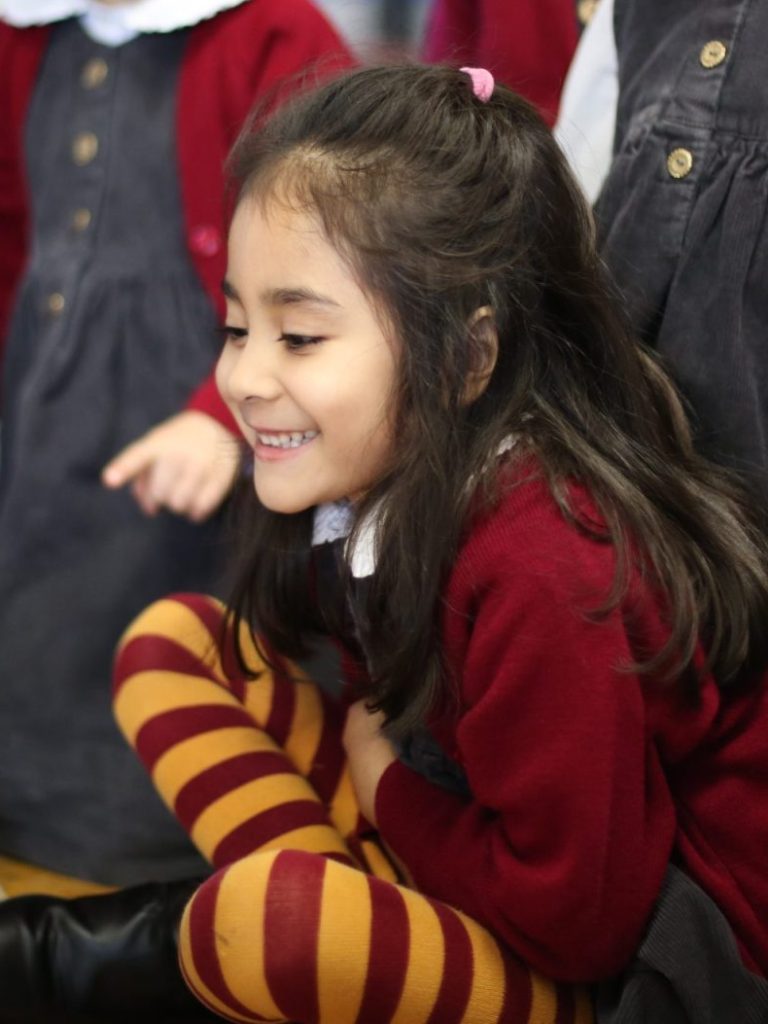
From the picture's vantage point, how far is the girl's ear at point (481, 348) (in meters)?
0.81

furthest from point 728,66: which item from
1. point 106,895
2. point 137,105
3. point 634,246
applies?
point 106,895

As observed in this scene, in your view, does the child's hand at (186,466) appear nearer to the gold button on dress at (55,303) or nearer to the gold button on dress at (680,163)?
the gold button on dress at (55,303)

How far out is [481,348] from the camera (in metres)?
0.82

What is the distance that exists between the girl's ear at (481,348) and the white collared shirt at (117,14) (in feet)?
1.77

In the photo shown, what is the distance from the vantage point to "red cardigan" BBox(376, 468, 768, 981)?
754mm

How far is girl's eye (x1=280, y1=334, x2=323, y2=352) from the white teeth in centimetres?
6

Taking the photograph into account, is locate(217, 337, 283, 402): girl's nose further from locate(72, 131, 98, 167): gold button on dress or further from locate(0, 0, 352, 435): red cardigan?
locate(72, 131, 98, 167): gold button on dress

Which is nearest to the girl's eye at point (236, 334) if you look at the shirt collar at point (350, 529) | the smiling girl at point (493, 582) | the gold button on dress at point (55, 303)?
A: the smiling girl at point (493, 582)

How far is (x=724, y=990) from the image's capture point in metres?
0.80

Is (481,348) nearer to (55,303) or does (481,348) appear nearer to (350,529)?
(350,529)

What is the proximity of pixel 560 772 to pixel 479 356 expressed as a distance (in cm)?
26

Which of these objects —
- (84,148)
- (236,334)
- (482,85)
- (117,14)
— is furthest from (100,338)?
(482,85)

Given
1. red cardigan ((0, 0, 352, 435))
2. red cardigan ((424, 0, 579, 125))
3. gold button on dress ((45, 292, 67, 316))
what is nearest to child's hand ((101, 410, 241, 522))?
red cardigan ((0, 0, 352, 435))

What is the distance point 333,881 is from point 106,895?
11.9 inches
